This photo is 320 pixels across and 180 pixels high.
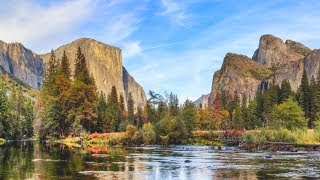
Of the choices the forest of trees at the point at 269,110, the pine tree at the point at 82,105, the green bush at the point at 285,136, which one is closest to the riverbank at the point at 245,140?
the green bush at the point at 285,136

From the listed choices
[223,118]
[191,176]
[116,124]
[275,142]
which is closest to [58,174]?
[191,176]

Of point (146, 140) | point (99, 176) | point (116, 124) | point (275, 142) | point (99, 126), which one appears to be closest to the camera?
point (99, 176)

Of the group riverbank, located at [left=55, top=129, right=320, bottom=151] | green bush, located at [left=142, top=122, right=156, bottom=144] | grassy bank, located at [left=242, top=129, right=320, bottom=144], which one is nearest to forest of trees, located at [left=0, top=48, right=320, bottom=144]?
green bush, located at [left=142, top=122, right=156, bottom=144]

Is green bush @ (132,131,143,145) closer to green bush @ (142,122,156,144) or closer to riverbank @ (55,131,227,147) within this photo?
riverbank @ (55,131,227,147)

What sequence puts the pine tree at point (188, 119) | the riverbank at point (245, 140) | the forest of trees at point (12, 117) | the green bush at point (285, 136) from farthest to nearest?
the forest of trees at point (12, 117) → the pine tree at point (188, 119) → the green bush at point (285, 136) → the riverbank at point (245, 140)

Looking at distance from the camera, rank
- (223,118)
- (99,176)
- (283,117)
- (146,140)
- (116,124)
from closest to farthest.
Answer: (99,176), (146,140), (283,117), (116,124), (223,118)

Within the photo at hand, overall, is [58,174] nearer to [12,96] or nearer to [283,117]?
[283,117]

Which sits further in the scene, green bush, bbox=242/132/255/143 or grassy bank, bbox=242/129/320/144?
green bush, bbox=242/132/255/143

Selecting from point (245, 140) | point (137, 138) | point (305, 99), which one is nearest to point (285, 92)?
point (305, 99)

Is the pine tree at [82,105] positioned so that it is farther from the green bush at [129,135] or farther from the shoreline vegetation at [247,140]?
the green bush at [129,135]

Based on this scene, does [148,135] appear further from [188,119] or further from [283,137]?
[283,137]

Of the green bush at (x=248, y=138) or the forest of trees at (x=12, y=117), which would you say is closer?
the green bush at (x=248, y=138)

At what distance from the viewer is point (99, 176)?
1061 inches

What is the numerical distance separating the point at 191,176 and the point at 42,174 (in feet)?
29.0
